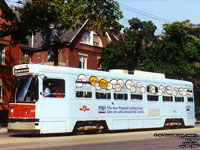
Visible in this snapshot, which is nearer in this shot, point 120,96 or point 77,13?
point 120,96

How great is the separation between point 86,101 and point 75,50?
951 inches

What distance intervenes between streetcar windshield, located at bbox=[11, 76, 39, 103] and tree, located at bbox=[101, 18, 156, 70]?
21.8m

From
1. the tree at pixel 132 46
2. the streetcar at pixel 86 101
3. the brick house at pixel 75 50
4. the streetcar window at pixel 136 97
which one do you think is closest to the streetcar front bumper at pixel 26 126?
the streetcar at pixel 86 101

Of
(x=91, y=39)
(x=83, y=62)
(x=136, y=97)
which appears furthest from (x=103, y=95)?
(x=91, y=39)

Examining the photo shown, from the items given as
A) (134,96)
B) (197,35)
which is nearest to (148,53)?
(197,35)

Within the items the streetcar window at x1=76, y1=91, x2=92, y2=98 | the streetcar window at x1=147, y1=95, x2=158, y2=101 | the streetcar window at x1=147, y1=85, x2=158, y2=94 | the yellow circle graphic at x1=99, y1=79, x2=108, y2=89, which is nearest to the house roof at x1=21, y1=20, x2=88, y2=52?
the streetcar window at x1=147, y1=85, x2=158, y2=94

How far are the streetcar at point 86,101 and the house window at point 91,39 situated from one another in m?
20.9

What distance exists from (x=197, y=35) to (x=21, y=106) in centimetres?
3002

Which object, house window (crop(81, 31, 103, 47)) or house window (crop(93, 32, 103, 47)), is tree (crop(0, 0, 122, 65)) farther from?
house window (crop(93, 32, 103, 47))

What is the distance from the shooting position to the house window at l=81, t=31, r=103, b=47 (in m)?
43.3

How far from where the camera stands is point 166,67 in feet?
118

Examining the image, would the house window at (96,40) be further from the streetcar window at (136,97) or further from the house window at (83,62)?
the streetcar window at (136,97)

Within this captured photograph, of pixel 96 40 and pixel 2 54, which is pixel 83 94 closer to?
pixel 2 54

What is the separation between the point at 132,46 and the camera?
37.7 meters
